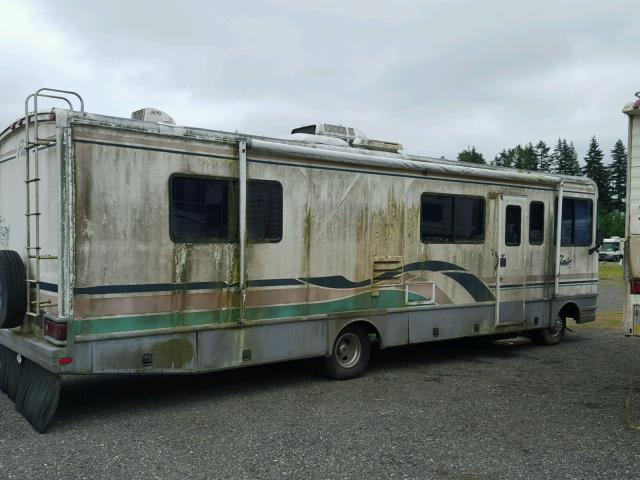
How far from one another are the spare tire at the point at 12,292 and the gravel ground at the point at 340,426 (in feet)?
3.15

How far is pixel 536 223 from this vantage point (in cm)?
991

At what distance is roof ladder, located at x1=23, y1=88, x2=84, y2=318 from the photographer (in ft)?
19.6

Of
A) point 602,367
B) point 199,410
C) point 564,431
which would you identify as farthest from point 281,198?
point 602,367

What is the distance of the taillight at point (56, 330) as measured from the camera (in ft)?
18.4

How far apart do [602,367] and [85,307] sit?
6.75 metres

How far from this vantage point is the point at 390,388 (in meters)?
7.39

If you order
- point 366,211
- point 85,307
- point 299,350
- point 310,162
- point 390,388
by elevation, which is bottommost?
point 390,388

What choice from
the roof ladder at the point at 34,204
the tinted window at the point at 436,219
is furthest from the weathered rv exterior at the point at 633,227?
Result: the roof ladder at the point at 34,204

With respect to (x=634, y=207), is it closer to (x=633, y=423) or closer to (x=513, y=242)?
(x=633, y=423)

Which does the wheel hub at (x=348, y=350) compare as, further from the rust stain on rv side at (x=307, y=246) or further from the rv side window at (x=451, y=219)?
the rv side window at (x=451, y=219)

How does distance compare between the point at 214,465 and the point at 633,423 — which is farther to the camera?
the point at 633,423

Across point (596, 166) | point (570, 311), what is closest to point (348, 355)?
point (570, 311)

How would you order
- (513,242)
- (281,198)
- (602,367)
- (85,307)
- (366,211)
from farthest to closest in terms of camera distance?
(513,242), (602,367), (366,211), (281,198), (85,307)

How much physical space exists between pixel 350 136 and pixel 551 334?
16.4ft
